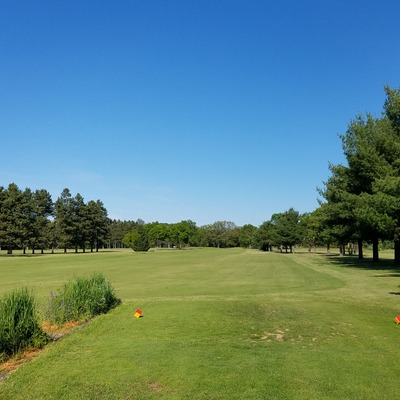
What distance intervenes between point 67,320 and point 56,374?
17.8 feet

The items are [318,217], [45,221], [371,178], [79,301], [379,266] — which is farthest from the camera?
[45,221]

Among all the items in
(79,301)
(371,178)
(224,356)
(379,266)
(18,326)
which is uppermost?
(371,178)

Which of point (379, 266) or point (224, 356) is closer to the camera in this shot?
point (224, 356)

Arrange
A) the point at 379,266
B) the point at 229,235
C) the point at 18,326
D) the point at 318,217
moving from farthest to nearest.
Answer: the point at 229,235
the point at 318,217
the point at 379,266
the point at 18,326

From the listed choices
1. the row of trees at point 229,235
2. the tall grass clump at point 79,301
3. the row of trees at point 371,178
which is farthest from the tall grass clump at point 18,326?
the row of trees at point 229,235

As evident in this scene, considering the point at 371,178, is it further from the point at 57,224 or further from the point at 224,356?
the point at 57,224

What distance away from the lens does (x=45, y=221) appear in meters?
103

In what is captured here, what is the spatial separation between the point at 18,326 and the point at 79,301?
440cm

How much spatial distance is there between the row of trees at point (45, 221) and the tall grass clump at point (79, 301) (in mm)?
79891

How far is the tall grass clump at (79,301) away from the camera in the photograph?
12.7 m

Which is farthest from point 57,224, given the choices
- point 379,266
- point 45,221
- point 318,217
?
point 379,266

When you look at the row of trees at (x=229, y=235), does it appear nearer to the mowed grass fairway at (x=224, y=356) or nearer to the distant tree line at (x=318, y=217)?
the distant tree line at (x=318, y=217)

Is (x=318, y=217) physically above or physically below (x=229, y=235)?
above

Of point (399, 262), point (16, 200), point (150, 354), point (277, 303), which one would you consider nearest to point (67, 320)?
point (150, 354)
